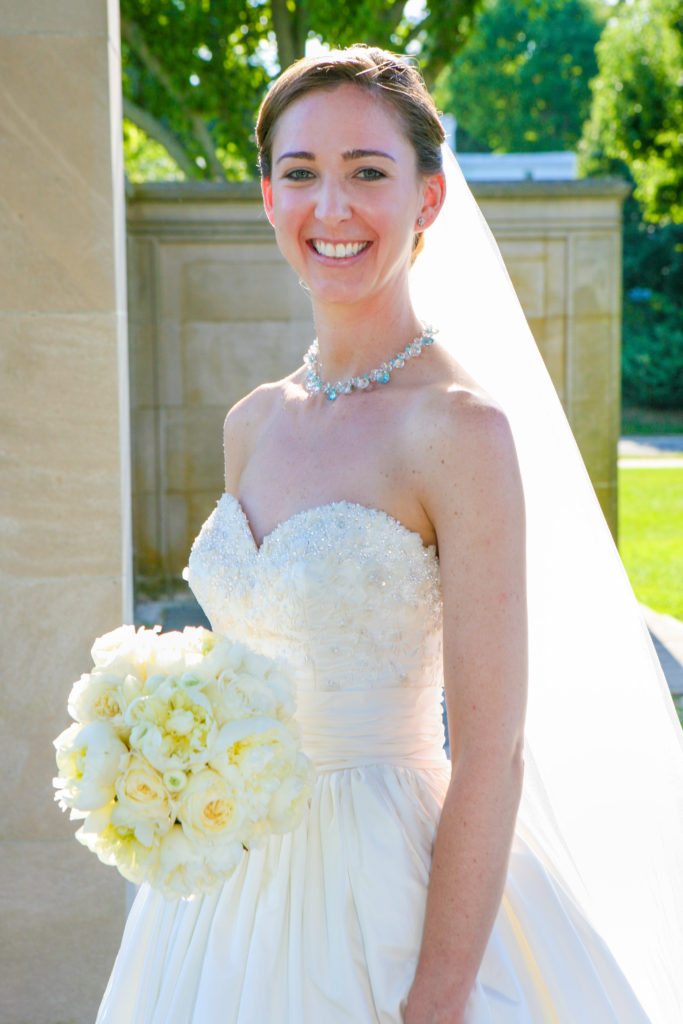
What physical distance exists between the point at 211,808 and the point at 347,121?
3.67ft

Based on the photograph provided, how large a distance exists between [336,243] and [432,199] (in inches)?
9.1

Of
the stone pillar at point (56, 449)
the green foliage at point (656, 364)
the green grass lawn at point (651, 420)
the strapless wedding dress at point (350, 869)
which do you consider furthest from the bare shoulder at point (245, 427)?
the green foliage at point (656, 364)

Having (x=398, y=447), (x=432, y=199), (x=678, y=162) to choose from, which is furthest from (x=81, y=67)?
(x=678, y=162)

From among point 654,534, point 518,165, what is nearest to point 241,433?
point 654,534

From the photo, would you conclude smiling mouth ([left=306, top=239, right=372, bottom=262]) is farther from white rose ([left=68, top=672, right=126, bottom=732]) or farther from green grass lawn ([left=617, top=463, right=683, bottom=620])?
green grass lawn ([left=617, top=463, right=683, bottom=620])

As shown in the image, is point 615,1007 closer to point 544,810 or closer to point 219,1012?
point 544,810

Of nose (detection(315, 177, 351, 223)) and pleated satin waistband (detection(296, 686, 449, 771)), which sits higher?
nose (detection(315, 177, 351, 223))

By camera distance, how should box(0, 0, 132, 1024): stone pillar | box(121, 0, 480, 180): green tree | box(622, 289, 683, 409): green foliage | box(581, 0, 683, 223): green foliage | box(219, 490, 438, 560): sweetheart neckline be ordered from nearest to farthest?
1. box(219, 490, 438, 560): sweetheart neckline
2. box(0, 0, 132, 1024): stone pillar
3. box(121, 0, 480, 180): green tree
4. box(581, 0, 683, 223): green foliage
5. box(622, 289, 683, 409): green foliage

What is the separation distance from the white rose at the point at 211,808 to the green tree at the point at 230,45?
1574 cm

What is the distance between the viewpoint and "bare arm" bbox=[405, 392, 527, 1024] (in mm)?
1864

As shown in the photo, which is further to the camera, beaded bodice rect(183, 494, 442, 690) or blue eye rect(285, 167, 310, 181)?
blue eye rect(285, 167, 310, 181)

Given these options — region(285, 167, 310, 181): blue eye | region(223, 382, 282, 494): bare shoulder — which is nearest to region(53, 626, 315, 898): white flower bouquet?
region(223, 382, 282, 494): bare shoulder

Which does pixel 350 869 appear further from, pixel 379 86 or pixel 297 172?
pixel 379 86

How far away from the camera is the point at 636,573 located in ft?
38.8
